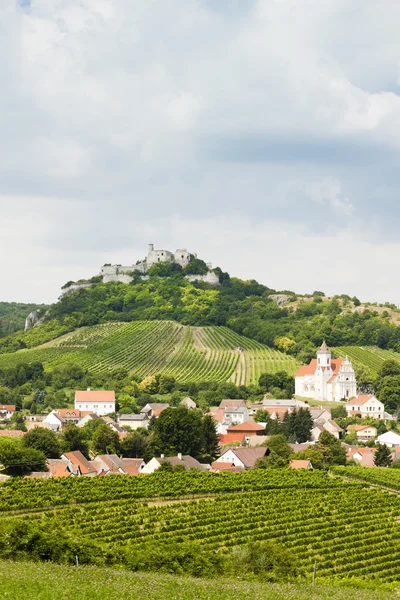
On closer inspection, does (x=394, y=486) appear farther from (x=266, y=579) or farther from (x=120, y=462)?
(x=266, y=579)

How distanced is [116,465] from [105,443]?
5.61 metres

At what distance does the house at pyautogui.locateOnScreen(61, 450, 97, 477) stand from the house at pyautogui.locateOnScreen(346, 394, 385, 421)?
1415 inches

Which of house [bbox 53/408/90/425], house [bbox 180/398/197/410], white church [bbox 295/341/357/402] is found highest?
white church [bbox 295/341/357/402]

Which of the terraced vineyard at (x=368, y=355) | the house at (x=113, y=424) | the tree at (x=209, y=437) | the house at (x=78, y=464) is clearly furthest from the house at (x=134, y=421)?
the terraced vineyard at (x=368, y=355)

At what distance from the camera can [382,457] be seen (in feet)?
218

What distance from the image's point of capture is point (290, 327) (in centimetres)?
12650

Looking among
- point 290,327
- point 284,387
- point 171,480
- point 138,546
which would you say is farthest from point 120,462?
point 290,327

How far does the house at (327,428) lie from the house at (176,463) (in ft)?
56.7

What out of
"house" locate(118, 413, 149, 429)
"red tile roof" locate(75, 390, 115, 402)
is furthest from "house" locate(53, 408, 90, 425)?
"red tile roof" locate(75, 390, 115, 402)

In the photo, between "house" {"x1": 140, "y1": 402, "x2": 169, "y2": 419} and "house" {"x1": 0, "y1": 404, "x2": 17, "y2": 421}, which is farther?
"house" {"x1": 140, "y1": 402, "x2": 169, "y2": 419}

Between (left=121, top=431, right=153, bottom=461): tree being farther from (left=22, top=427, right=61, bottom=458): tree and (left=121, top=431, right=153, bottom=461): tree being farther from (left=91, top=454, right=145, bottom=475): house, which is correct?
(left=22, top=427, right=61, bottom=458): tree

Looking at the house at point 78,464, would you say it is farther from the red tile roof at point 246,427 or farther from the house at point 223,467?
the red tile roof at point 246,427

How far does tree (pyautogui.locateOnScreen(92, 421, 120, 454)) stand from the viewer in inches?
2496

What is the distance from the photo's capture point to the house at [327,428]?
7612 cm
